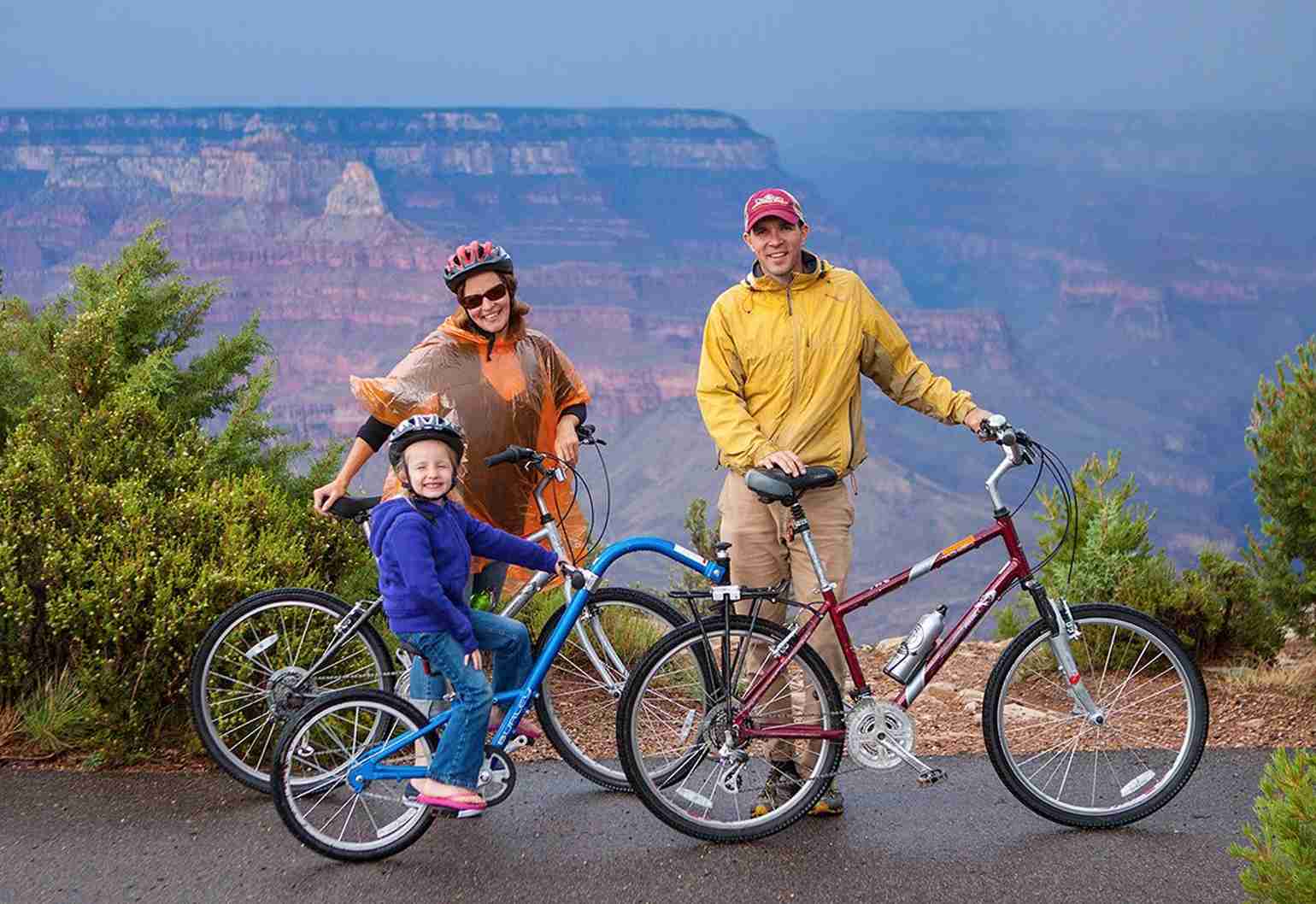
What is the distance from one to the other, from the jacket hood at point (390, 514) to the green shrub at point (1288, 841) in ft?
8.14

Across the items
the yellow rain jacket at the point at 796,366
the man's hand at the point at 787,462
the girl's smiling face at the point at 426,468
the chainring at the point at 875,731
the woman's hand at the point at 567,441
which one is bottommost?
the chainring at the point at 875,731

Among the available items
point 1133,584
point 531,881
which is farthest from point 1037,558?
point 531,881

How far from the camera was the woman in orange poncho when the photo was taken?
5059mm

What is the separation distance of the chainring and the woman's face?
191 cm

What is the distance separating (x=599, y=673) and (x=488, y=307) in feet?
4.95

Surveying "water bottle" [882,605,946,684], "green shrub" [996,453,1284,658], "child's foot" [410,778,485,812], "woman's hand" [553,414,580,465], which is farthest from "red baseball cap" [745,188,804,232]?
"green shrub" [996,453,1284,658]

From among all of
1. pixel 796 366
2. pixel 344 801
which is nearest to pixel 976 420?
pixel 796 366

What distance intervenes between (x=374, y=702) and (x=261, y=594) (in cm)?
86

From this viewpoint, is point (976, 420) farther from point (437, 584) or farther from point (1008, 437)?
point (437, 584)

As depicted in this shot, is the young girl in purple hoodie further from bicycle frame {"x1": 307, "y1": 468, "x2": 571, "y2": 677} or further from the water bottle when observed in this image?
the water bottle

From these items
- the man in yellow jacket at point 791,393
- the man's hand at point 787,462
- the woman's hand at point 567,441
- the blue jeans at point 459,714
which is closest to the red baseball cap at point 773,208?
the man in yellow jacket at point 791,393

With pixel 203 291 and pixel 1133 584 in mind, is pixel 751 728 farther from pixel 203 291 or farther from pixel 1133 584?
pixel 203 291

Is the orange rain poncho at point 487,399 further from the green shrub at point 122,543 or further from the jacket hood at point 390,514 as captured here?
the green shrub at point 122,543

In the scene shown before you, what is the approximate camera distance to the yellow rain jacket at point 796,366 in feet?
15.6
